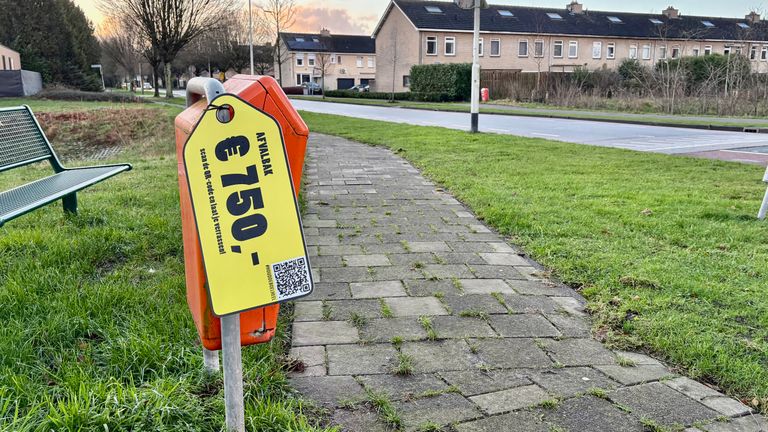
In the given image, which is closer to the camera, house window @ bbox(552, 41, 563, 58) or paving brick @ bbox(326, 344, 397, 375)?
→ paving brick @ bbox(326, 344, 397, 375)

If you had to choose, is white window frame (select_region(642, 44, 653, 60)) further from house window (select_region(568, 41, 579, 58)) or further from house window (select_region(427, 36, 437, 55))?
house window (select_region(427, 36, 437, 55))

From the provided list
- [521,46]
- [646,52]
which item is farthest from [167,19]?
[646,52]

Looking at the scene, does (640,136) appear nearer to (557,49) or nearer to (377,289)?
(377,289)

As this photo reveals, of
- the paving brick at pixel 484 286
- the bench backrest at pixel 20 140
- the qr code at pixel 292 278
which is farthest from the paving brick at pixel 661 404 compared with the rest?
the bench backrest at pixel 20 140

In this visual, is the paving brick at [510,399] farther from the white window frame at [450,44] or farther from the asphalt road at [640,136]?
the white window frame at [450,44]

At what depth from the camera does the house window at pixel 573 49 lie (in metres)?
52.8

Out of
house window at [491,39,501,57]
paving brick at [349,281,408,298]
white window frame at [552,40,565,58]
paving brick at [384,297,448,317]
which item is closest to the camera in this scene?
paving brick at [384,297,448,317]

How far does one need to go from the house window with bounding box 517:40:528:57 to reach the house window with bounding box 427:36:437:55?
25.5ft

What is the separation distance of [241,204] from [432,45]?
50640mm

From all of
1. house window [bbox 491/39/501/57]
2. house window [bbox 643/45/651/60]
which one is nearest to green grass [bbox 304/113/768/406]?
house window [bbox 491/39/501/57]

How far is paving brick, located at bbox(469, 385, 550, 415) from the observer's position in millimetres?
2496

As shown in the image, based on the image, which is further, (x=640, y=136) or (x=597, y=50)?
(x=597, y=50)

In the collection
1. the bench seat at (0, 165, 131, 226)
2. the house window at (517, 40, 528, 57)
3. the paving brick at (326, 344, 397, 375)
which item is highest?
the house window at (517, 40, 528, 57)

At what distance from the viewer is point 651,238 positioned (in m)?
5.07
